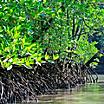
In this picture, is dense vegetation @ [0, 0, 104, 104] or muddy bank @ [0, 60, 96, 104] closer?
dense vegetation @ [0, 0, 104, 104]

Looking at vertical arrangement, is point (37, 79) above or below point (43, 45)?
below

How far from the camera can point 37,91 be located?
14.2m

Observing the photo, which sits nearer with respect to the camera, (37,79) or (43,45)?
(37,79)

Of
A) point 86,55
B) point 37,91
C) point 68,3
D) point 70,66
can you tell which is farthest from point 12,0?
point 86,55

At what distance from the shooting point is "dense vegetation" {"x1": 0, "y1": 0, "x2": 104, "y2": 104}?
1121cm

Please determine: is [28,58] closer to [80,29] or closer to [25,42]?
[25,42]

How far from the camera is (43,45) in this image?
15430mm

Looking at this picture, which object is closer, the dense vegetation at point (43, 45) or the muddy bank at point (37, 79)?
the dense vegetation at point (43, 45)

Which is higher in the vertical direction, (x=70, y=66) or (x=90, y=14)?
(x=90, y=14)

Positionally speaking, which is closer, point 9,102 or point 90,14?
point 9,102

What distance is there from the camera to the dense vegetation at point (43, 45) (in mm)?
11211

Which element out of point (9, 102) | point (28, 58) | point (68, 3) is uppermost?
point (68, 3)

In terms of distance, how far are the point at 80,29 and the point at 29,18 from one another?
7057mm

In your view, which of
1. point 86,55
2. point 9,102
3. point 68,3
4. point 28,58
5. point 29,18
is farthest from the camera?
point 86,55
